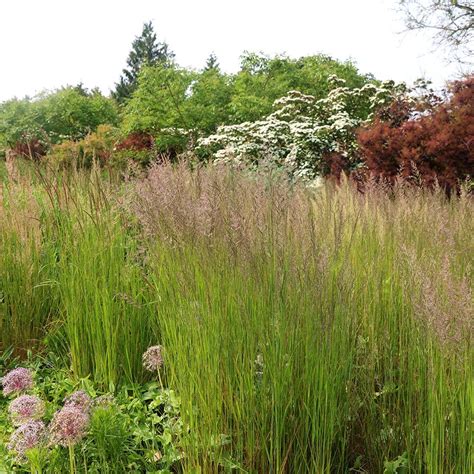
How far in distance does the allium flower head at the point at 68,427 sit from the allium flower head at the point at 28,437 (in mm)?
52

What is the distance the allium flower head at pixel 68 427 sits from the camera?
82.9 inches

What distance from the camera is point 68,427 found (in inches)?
83.0

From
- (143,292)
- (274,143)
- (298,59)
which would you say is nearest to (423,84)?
(274,143)

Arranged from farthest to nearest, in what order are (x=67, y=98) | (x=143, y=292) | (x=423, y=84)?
(x=67, y=98)
(x=423, y=84)
(x=143, y=292)

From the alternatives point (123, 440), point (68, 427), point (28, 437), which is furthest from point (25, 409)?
point (123, 440)

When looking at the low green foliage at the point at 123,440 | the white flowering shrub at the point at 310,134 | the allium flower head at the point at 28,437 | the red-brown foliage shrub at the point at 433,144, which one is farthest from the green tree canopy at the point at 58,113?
the allium flower head at the point at 28,437

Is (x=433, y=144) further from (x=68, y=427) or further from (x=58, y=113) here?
(x=58, y=113)

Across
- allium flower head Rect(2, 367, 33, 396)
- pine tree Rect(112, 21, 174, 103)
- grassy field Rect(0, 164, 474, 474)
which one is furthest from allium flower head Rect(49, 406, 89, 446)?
pine tree Rect(112, 21, 174, 103)

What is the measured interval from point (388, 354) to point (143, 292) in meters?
1.58

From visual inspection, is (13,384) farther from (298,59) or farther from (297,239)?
(298,59)

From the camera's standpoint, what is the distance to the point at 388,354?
262cm

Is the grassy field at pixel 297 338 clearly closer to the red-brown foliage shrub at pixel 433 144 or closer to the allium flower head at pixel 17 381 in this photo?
the allium flower head at pixel 17 381

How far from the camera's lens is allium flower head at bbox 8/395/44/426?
2365 millimetres

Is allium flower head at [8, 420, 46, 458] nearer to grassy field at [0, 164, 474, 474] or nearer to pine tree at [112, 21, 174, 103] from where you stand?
grassy field at [0, 164, 474, 474]
